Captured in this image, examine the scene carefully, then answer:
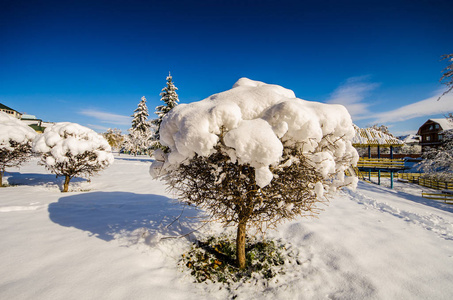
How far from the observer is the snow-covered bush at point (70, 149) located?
806 centimetres

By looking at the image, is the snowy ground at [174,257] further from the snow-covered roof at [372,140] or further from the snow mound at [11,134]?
the snow-covered roof at [372,140]

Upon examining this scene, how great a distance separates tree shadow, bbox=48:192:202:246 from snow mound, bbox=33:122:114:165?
2.15 meters

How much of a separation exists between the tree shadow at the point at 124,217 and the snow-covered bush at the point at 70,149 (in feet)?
6.83

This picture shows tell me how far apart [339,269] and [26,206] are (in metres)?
8.29

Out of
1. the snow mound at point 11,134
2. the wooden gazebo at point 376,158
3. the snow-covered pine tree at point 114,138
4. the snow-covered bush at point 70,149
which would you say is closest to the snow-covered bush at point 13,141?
the snow mound at point 11,134

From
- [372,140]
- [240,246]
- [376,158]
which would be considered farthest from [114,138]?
[240,246]

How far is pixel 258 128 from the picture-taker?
2.29 m

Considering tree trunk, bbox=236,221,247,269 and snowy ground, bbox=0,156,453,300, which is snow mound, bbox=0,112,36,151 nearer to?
snowy ground, bbox=0,156,453,300

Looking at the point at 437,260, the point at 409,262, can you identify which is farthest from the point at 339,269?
the point at 437,260

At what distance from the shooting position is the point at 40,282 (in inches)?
104

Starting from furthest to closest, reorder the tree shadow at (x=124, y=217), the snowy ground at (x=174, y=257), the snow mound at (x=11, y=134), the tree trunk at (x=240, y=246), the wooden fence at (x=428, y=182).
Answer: the wooden fence at (x=428, y=182) → the snow mound at (x=11, y=134) → the tree shadow at (x=124, y=217) → the tree trunk at (x=240, y=246) → the snowy ground at (x=174, y=257)

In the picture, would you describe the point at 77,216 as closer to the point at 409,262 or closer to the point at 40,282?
the point at 40,282

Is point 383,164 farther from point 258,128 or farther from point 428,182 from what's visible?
point 258,128

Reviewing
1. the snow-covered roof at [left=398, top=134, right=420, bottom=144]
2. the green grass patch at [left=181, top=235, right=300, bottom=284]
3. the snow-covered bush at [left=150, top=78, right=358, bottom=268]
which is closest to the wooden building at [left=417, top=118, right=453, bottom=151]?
the snow-covered roof at [left=398, top=134, right=420, bottom=144]
